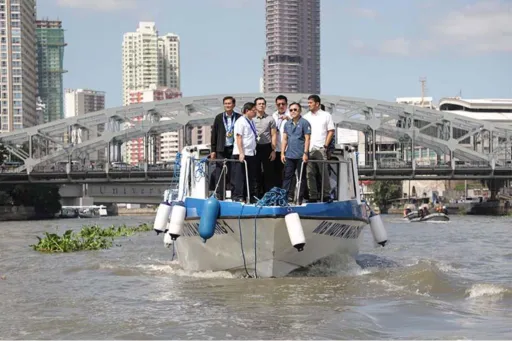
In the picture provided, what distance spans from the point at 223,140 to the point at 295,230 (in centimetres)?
254

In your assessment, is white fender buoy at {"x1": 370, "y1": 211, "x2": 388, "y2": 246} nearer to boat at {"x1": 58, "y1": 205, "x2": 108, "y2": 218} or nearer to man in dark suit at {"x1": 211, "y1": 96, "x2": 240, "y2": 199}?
man in dark suit at {"x1": 211, "y1": 96, "x2": 240, "y2": 199}

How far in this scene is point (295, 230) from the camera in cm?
1562

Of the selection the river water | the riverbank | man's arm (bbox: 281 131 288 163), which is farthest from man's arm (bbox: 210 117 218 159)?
the riverbank

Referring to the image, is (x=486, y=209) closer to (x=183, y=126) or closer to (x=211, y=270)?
(x=183, y=126)

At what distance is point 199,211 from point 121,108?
96.4 meters

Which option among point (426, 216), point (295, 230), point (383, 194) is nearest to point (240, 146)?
point (295, 230)

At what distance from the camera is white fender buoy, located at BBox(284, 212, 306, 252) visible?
15609 mm

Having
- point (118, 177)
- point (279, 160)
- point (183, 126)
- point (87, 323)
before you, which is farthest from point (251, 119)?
point (183, 126)

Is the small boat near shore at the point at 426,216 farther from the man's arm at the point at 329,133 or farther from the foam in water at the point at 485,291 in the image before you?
the foam in water at the point at 485,291

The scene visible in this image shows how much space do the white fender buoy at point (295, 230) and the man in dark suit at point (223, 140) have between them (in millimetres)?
1872

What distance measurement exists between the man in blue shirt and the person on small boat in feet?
1.61

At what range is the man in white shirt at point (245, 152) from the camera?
1675 centimetres

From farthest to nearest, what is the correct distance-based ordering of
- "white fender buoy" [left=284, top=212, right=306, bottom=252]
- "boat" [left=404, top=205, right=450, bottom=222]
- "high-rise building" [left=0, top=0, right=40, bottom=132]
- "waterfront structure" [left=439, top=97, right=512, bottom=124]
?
"high-rise building" [left=0, top=0, right=40, bottom=132] → "waterfront structure" [left=439, top=97, right=512, bottom=124] → "boat" [left=404, top=205, right=450, bottom=222] → "white fender buoy" [left=284, top=212, right=306, bottom=252]

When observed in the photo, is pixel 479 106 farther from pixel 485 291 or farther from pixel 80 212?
pixel 485 291
